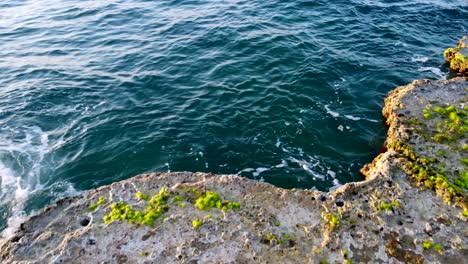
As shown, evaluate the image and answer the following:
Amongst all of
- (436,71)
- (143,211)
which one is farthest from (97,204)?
(436,71)

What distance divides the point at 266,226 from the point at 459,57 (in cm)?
1840

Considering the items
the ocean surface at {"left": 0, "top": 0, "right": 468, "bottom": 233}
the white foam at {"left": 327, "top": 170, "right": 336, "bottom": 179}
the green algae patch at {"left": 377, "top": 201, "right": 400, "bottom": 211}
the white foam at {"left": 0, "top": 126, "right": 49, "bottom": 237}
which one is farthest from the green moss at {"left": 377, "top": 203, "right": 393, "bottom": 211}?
Answer: the white foam at {"left": 0, "top": 126, "right": 49, "bottom": 237}

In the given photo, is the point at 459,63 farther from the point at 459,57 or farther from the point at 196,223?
the point at 196,223

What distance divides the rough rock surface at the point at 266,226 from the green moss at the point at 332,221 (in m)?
0.03

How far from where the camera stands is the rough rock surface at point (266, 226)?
35.9 ft

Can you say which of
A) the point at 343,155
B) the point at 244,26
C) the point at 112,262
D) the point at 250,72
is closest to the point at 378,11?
the point at 244,26

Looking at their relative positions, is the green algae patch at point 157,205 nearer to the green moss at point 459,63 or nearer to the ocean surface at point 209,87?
the ocean surface at point 209,87

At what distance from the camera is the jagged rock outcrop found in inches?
857

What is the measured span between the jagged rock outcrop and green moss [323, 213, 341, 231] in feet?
51.8

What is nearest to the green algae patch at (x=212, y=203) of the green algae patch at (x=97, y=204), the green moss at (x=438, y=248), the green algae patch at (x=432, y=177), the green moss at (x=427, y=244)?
the green algae patch at (x=97, y=204)

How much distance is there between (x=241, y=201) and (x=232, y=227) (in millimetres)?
1201

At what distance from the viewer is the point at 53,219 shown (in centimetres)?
1234

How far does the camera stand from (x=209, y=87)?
70.4 feet

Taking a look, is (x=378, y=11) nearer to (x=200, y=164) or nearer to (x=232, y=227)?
(x=200, y=164)
